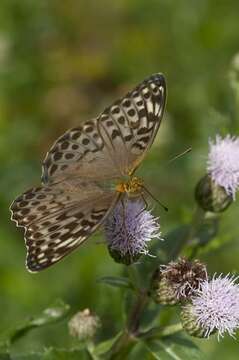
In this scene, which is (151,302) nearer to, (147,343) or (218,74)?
(147,343)

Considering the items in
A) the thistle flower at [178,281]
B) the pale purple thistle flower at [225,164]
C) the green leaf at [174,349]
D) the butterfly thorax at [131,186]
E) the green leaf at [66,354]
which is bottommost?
the green leaf at [174,349]

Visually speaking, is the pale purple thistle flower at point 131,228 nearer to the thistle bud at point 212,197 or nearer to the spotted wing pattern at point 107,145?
A: the spotted wing pattern at point 107,145

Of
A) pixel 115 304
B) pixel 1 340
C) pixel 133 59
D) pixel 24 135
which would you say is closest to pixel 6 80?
pixel 24 135

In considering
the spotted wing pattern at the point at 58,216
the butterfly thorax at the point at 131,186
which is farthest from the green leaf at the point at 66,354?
the butterfly thorax at the point at 131,186

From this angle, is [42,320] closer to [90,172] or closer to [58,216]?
[58,216]

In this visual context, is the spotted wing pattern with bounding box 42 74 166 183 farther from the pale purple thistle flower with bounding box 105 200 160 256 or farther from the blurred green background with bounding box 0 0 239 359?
the blurred green background with bounding box 0 0 239 359

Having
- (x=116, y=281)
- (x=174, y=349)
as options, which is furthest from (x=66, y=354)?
(x=174, y=349)
